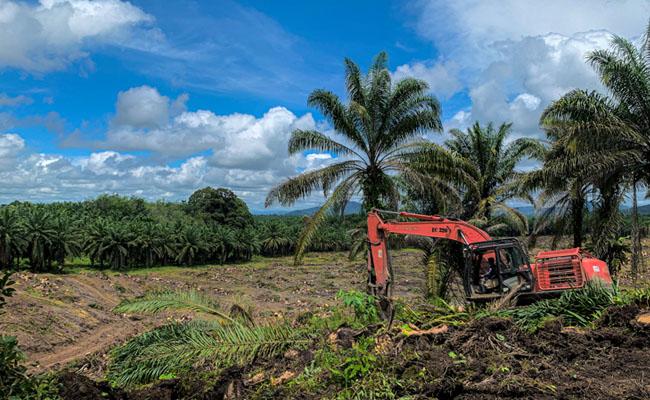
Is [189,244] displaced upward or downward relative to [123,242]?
downward

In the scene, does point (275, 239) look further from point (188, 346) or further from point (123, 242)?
point (188, 346)

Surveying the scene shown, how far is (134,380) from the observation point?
7.46m

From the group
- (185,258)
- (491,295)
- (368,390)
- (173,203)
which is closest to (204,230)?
(185,258)

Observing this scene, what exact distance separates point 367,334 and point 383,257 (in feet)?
14.2

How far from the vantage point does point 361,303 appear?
26.5ft

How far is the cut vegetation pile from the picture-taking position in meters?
5.05

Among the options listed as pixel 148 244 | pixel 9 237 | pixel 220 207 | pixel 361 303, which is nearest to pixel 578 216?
pixel 361 303

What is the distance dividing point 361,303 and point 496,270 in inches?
Answer: 163

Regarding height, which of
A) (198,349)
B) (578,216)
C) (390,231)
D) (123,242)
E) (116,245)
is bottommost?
(198,349)

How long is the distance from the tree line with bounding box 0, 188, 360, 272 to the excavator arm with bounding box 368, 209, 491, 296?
25.1 feet

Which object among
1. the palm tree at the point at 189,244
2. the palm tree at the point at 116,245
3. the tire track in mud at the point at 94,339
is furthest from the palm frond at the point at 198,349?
the palm tree at the point at 189,244

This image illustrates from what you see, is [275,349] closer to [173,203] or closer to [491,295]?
[491,295]

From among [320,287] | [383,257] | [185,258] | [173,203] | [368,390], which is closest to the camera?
[368,390]

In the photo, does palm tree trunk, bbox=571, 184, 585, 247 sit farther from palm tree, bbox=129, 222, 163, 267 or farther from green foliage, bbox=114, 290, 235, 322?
palm tree, bbox=129, 222, 163, 267
